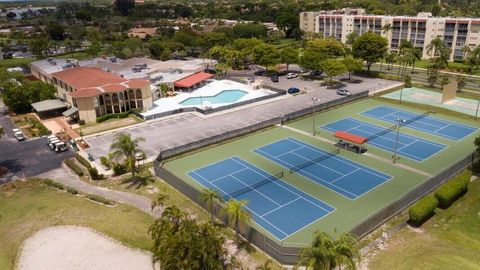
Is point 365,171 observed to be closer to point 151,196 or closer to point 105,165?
point 151,196

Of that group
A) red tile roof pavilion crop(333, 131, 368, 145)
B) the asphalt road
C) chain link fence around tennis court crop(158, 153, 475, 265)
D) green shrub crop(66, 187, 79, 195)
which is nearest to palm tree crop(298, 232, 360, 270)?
chain link fence around tennis court crop(158, 153, 475, 265)

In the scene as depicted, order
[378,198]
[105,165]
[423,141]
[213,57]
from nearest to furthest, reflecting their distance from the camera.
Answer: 1. [378,198]
2. [105,165]
3. [423,141]
4. [213,57]

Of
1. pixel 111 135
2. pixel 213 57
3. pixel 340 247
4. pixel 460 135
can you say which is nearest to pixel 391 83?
pixel 460 135

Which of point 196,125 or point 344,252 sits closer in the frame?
point 344,252

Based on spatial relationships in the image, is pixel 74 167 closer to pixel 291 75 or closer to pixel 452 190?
pixel 452 190

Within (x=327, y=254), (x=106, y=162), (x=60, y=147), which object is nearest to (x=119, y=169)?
(x=106, y=162)

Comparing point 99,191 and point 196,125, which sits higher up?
point 196,125

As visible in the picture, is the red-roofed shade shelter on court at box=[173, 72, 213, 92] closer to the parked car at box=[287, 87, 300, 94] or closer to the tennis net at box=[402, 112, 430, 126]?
the parked car at box=[287, 87, 300, 94]
